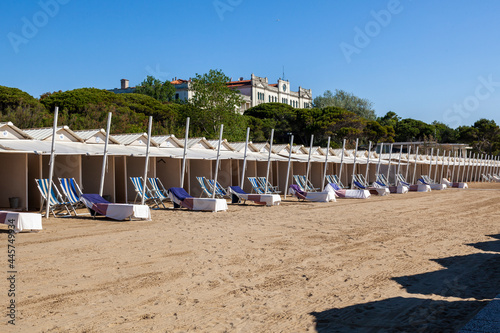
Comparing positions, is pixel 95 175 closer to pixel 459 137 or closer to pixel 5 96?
pixel 5 96

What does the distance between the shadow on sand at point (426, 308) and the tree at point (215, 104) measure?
84.4 ft

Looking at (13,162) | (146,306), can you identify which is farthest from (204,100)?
(146,306)

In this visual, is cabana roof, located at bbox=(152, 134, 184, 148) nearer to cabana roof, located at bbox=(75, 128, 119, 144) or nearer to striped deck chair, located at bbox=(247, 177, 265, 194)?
cabana roof, located at bbox=(75, 128, 119, 144)

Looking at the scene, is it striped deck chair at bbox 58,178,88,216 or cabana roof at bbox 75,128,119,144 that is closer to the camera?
striped deck chair at bbox 58,178,88,216

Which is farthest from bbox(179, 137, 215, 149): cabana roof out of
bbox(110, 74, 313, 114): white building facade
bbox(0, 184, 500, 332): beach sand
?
bbox(110, 74, 313, 114): white building facade

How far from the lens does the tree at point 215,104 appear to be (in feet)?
101

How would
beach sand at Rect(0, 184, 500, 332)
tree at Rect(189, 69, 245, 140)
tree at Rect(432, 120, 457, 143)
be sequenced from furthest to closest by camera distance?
tree at Rect(432, 120, 457, 143), tree at Rect(189, 69, 245, 140), beach sand at Rect(0, 184, 500, 332)

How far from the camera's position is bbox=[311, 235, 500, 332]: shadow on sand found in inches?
141

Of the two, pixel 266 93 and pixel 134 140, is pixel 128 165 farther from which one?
pixel 266 93

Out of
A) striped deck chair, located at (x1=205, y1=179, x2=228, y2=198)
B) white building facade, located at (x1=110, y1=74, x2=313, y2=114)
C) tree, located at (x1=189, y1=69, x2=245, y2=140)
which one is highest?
white building facade, located at (x1=110, y1=74, x2=313, y2=114)

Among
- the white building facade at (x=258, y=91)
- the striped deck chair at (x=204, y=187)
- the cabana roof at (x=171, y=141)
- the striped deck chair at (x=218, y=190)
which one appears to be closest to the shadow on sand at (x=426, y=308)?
the striped deck chair at (x=204, y=187)

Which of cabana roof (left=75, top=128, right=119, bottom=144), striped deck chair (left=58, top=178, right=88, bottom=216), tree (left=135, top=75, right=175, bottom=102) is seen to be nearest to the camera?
striped deck chair (left=58, top=178, right=88, bottom=216)

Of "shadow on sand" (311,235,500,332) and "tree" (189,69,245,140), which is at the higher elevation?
"tree" (189,69,245,140)

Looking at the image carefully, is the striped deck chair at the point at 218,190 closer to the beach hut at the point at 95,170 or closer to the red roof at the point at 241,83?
the beach hut at the point at 95,170
